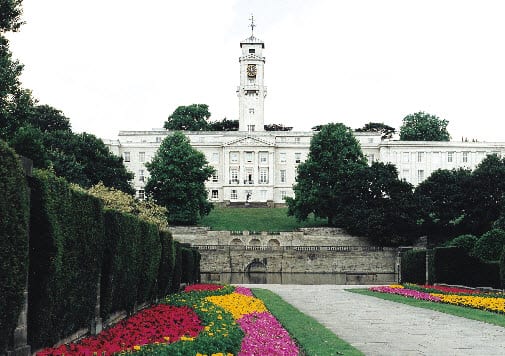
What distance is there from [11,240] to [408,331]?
8.44 m

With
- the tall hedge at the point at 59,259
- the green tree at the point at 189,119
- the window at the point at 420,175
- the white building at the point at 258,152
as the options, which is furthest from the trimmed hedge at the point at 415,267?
the green tree at the point at 189,119

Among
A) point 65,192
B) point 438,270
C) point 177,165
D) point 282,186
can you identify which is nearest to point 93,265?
point 65,192

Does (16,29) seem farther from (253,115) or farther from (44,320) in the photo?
(253,115)

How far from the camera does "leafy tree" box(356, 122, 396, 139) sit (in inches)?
4710

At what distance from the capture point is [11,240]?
7.91 meters

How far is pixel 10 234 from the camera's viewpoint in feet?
25.9

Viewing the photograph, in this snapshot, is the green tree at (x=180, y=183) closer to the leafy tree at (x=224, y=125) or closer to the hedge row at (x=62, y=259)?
the leafy tree at (x=224, y=125)

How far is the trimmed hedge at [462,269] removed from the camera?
28969 mm

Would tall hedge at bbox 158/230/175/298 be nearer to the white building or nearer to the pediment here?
→ the white building

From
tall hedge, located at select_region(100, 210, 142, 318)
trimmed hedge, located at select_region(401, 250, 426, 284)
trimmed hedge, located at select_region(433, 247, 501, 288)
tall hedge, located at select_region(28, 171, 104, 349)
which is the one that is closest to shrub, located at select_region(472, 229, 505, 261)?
trimmed hedge, located at select_region(433, 247, 501, 288)

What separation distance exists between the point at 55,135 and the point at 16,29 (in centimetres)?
3675

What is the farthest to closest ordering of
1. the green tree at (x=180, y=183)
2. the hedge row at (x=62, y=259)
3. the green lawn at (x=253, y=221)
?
the green lawn at (x=253, y=221) < the green tree at (x=180, y=183) < the hedge row at (x=62, y=259)

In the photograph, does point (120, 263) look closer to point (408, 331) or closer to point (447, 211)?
point (408, 331)

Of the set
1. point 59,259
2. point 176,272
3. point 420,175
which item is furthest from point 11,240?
point 420,175
